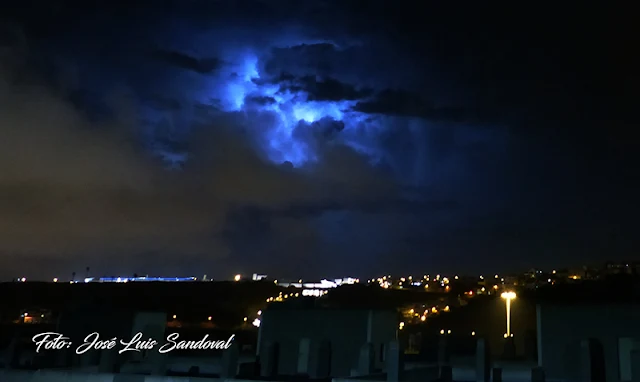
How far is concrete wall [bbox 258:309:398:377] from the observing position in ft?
168

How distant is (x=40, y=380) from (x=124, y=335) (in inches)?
1074

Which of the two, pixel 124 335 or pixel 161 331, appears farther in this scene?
pixel 124 335

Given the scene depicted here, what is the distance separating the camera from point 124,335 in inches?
2281

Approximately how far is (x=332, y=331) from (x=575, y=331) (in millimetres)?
20187

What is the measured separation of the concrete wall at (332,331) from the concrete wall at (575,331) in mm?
12824

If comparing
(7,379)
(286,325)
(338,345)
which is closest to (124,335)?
(286,325)

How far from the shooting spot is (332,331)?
177 ft

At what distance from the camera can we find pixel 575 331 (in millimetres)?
42281

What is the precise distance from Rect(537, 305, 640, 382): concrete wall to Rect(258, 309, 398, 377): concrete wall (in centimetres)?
1282

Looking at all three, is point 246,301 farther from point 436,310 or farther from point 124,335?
point 124,335

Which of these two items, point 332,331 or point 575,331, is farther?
point 332,331

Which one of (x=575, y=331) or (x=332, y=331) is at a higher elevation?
(x=575, y=331)

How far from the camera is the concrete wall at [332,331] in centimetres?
5122

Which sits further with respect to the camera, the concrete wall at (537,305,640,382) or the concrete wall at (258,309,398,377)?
the concrete wall at (258,309,398,377)
